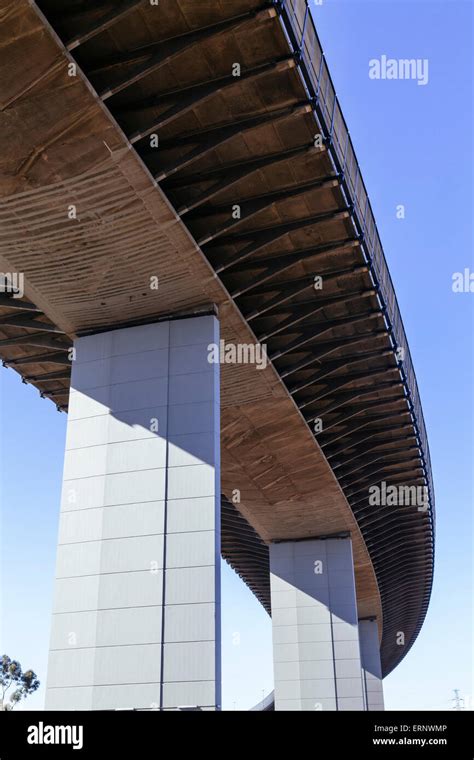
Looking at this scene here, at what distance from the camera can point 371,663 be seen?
160 ft

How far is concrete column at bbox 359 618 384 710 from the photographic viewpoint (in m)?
48.7

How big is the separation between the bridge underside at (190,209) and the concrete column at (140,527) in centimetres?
134

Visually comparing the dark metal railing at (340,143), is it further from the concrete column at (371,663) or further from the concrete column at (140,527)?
the concrete column at (371,663)

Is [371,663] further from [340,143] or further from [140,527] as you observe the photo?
[340,143]

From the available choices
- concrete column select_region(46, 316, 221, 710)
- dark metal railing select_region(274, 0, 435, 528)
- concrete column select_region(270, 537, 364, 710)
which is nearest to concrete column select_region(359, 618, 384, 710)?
concrete column select_region(270, 537, 364, 710)

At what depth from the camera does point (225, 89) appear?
1303cm

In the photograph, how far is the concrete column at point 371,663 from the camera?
48719mm

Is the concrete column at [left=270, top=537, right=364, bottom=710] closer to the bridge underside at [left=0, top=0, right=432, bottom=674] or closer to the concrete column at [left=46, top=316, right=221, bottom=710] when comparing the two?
the bridge underside at [left=0, top=0, right=432, bottom=674]

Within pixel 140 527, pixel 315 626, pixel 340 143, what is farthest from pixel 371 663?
pixel 340 143

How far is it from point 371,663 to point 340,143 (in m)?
40.8

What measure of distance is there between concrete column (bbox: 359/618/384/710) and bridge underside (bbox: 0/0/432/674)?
28189 mm

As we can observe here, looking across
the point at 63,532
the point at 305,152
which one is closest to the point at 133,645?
the point at 63,532

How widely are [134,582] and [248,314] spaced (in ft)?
23.7

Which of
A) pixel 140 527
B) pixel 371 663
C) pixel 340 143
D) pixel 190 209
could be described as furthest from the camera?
pixel 371 663
